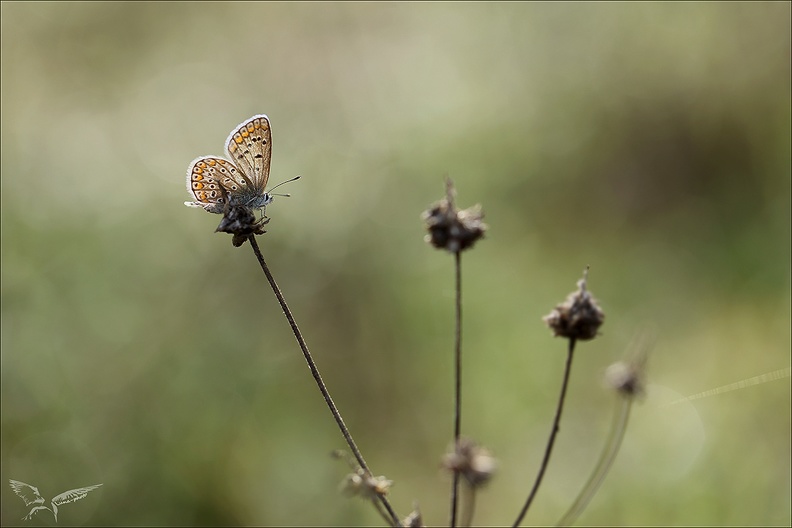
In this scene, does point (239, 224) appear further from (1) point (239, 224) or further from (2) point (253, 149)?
(2) point (253, 149)

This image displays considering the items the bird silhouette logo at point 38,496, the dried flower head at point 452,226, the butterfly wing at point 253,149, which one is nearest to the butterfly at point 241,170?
the butterfly wing at point 253,149

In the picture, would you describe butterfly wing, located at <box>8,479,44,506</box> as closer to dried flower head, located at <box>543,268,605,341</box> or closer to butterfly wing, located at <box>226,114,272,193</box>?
butterfly wing, located at <box>226,114,272,193</box>

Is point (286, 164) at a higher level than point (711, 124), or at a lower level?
lower

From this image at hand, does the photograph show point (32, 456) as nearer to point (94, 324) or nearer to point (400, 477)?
point (94, 324)

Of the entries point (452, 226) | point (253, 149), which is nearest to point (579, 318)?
point (452, 226)

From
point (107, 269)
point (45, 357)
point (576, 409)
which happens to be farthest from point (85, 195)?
point (576, 409)

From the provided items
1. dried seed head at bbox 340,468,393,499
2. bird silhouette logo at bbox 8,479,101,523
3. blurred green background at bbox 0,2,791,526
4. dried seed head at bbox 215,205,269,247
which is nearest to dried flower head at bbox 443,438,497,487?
dried seed head at bbox 340,468,393,499
